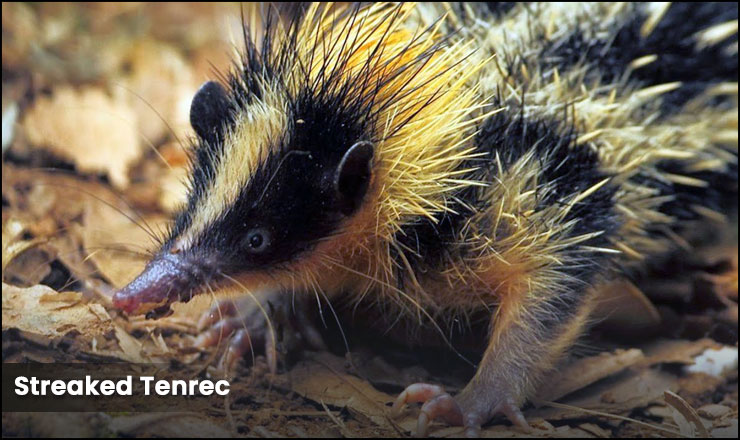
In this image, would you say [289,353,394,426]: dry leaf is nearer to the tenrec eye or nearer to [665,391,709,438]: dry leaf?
the tenrec eye

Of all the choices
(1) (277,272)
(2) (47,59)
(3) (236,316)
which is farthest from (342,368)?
(2) (47,59)

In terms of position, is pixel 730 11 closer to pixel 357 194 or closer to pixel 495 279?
pixel 495 279

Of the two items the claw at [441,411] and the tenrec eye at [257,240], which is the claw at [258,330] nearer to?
the tenrec eye at [257,240]

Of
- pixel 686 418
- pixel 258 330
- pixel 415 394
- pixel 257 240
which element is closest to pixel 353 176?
pixel 257 240

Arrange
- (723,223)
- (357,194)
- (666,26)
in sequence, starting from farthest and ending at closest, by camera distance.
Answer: (723,223)
(666,26)
(357,194)

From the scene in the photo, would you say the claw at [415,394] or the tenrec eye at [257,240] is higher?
the tenrec eye at [257,240]

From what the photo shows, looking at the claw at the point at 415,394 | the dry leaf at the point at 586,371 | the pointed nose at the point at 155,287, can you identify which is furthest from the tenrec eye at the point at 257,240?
the dry leaf at the point at 586,371
